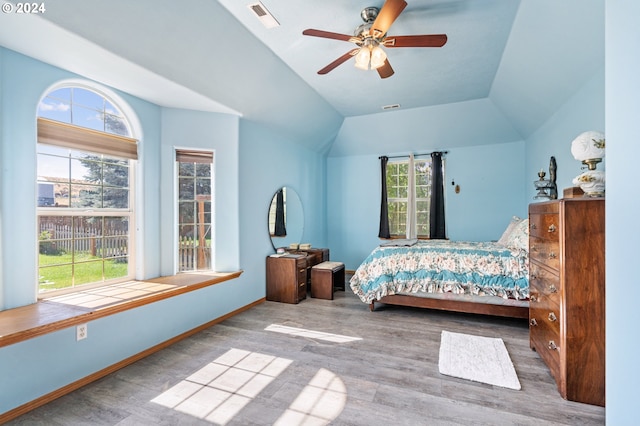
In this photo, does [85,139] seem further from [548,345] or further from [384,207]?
[384,207]

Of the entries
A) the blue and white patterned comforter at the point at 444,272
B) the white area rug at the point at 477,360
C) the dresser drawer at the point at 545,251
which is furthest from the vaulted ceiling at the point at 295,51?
the white area rug at the point at 477,360

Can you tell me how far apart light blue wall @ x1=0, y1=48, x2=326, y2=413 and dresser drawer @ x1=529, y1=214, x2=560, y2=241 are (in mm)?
3084

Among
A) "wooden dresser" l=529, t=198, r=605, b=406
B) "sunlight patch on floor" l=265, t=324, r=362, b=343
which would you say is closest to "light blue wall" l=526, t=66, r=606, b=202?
"wooden dresser" l=529, t=198, r=605, b=406

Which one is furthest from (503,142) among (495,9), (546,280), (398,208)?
(546,280)

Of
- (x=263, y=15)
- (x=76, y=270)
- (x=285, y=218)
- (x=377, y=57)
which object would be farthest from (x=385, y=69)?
(x=76, y=270)

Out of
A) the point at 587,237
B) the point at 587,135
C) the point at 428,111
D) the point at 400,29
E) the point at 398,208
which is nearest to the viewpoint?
the point at 587,237

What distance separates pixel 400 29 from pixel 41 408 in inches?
157

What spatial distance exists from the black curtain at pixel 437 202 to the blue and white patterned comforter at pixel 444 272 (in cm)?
176

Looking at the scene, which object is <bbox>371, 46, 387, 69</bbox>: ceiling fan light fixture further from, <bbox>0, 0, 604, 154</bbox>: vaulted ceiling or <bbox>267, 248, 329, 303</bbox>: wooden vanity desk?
<bbox>267, 248, 329, 303</bbox>: wooden vanity desk

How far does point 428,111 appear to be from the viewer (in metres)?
4.69

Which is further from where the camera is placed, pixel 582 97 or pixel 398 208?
pixel 398 208

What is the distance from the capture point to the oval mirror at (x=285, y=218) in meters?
4.37

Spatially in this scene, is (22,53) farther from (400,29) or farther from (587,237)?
(587,237)

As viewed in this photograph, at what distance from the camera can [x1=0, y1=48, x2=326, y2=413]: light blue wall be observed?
6.68 feet
